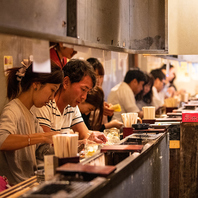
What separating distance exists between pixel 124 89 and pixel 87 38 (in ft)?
11.2

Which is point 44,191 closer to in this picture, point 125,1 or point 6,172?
point 6,172

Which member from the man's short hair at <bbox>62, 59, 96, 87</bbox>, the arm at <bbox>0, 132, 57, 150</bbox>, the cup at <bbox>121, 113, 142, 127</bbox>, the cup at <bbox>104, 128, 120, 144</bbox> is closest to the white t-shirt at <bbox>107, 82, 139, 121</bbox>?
the cup at <bbox>121, 113, 142, 127</bbox>

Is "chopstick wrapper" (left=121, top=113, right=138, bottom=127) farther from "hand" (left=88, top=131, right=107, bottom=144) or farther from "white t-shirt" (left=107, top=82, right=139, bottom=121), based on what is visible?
"white t-shirt" (left=107, top=82, right=139, bottom=121)

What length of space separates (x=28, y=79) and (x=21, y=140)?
54 centimetres

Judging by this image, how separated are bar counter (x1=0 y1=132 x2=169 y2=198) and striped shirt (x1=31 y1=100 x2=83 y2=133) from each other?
2.70ft

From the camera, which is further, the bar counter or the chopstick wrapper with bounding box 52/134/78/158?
the chopstick wrapper with bounding box 52/134/78/158

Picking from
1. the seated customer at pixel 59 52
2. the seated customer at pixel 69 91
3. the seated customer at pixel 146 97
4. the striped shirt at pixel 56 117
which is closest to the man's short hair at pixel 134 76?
the seated customer at pixel 146 97

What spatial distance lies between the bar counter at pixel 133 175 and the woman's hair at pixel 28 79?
785mm

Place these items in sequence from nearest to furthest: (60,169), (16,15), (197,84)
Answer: (60,169), (16,15), (197,84)

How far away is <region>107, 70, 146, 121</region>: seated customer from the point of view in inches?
239

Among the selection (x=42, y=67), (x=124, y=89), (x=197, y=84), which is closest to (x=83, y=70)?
(x=42, y=67)

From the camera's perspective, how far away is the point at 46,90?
3055 mm

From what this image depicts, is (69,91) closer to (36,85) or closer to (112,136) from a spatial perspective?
(36,85)

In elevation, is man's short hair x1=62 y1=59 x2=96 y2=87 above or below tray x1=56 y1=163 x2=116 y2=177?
above
